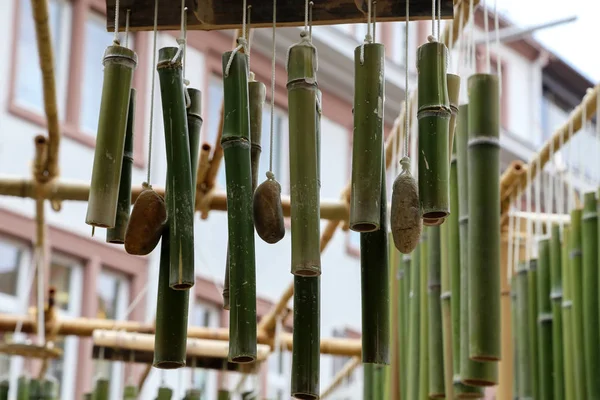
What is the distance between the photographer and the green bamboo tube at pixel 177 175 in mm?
3420

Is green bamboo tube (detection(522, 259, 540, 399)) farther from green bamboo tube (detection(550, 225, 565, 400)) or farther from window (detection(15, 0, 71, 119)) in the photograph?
window (detection(15, 0, 71, 119))

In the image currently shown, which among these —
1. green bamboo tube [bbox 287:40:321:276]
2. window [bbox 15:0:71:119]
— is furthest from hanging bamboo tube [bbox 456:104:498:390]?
window [bbox 15:0:71:119]

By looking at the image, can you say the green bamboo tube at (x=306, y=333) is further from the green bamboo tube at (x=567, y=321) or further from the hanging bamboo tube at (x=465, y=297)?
the green bamboo tube at (x=567, y=321)

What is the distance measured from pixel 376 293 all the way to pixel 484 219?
1408 mm

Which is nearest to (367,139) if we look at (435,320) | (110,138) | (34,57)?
(110,138)

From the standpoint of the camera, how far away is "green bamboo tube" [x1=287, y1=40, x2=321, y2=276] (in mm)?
3426

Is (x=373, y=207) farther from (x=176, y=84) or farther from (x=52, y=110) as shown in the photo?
(x=52, y=110)

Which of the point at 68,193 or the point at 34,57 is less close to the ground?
the point at 34,57

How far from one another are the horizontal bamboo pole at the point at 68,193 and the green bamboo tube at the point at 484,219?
93.6 inches

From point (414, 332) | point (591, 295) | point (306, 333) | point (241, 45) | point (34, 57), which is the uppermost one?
point (34, 57)

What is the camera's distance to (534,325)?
237 inches

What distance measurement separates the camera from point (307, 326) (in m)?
3.54

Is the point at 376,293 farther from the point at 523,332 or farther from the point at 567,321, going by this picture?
the point at 523,332

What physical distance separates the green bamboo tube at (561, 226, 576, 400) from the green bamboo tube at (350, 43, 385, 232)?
7.86ft
